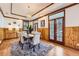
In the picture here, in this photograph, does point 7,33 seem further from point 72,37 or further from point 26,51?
point 72,37

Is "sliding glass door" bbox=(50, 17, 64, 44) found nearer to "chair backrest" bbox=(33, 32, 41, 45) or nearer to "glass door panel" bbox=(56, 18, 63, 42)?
"glass door panel" bbox=(56, 18, 63, 42)

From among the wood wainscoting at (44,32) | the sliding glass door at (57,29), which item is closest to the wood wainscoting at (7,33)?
the wood wainscoting at (44,32)

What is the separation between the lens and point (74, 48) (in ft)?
7.89

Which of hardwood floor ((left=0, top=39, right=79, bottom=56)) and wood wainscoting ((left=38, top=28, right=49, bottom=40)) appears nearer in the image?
hardwood floor ((left=0, top=39, right=79, bottom=56))

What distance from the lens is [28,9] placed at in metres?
2.52

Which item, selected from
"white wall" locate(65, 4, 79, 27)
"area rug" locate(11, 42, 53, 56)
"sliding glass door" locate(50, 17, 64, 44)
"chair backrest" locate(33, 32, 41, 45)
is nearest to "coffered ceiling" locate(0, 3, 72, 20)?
"white wall" locate(65, 4, 79, 27)

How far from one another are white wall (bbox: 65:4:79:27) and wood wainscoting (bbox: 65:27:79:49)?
11cm

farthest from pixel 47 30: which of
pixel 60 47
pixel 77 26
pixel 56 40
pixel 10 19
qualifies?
pixel 10 19

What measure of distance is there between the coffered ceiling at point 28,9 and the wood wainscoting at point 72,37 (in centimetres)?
56

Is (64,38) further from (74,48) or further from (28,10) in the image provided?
(28,10)

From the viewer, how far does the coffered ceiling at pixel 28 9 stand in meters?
2.43

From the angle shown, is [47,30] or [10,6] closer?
[10,6]

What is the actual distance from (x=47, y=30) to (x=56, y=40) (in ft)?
1.04

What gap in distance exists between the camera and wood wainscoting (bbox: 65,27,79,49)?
2.39 meters
